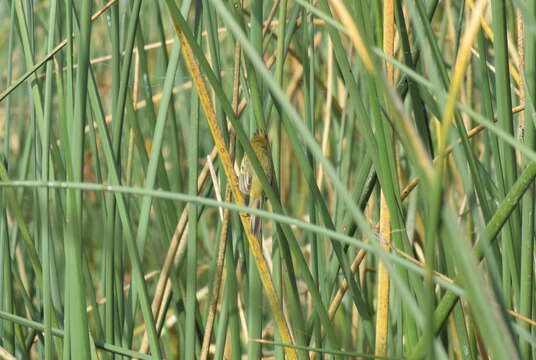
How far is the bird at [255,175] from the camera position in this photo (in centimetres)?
57

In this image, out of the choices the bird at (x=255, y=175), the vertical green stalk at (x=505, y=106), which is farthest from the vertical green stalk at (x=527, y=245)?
the bird at (x=255, y=175)

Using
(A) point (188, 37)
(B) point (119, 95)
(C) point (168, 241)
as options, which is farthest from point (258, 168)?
(C) point (168, 241)

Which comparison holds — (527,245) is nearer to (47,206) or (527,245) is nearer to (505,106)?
(505,106)

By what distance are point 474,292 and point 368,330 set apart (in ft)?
1.25

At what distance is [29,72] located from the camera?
0.58 meters

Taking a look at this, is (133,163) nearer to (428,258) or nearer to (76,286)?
(76,286)

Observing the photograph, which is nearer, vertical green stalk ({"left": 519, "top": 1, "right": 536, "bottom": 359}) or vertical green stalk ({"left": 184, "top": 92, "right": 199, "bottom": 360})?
vertical green stalk ({"left": 519, "top": 1, "right": 536, "bottom": 359})

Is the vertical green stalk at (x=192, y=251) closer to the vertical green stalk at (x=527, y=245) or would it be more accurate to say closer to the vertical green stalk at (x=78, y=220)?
the vertical green stalk at (x=78, y=220)

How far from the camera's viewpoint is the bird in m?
0.57

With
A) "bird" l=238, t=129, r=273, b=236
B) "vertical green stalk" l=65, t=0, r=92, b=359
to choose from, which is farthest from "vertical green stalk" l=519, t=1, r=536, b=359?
"vertical green stalk" l=65, t=0, r=92, b=359

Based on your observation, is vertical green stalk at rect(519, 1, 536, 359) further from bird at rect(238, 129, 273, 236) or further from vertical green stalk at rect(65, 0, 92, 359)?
vertical green stalk at rect(65, 0, 92, 359)

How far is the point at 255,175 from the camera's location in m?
0.59

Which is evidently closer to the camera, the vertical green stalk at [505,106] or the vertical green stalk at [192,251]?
the vertical green stalk at [505,106]

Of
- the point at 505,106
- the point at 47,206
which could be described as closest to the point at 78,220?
the point at 47,206
